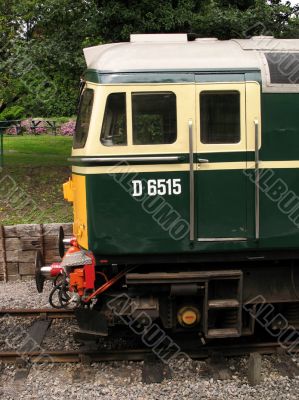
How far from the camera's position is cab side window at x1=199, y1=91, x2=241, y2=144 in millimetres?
5578

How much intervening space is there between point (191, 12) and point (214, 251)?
630 centimetres

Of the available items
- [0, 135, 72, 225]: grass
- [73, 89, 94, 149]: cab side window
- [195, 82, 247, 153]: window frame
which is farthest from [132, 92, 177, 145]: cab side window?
[0, 135, 72, 225]: grass

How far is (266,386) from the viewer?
5.54 metres

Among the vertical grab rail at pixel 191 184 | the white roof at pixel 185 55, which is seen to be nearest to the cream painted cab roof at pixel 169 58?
the white roof at pixel 185 55

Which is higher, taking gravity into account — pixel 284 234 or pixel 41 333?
pixel 284 234

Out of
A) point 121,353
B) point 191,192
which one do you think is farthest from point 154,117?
point 121,353

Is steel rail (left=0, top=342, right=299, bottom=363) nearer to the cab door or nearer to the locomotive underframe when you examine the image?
the locomotive underframe

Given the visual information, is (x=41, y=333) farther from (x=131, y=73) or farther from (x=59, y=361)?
(x=131, y=73)

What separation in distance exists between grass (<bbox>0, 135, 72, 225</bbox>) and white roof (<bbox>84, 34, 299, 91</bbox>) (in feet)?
17.6

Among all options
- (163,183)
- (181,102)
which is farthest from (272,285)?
(181,102)

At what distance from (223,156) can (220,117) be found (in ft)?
1.37

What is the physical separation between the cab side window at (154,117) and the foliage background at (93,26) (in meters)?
4.92

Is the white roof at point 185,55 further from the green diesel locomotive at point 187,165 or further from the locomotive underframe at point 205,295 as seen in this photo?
the locomotive underframe at point 205,295

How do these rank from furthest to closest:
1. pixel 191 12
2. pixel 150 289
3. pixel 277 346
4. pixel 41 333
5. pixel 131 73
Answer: pixel 191 12, pixel 41 333, pixel 277 346, pixel 150 289, pixel 131 73
